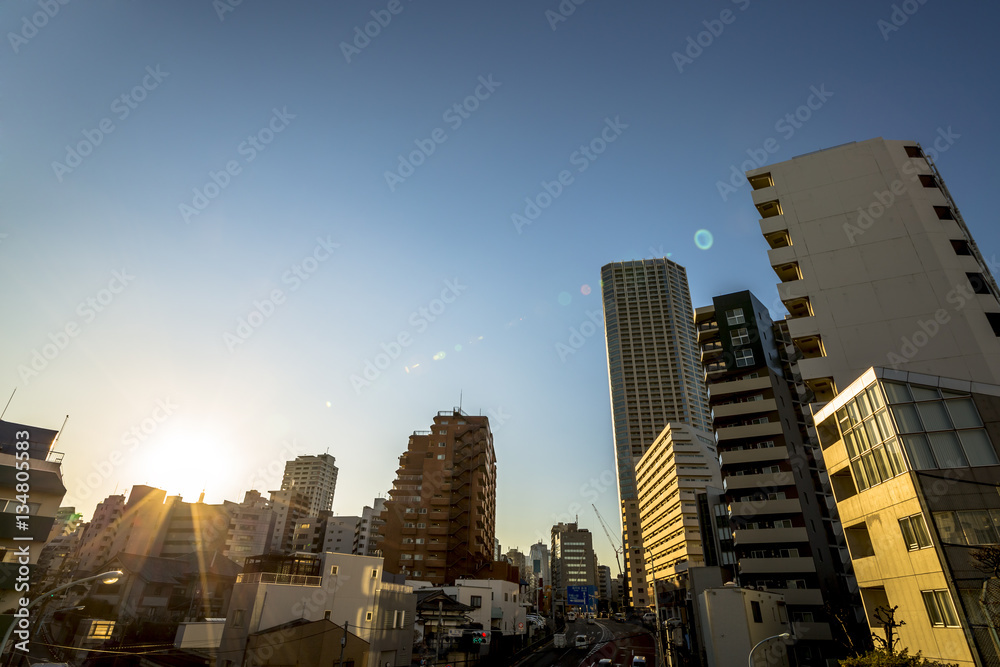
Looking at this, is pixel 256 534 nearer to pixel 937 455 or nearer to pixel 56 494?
pixel 56 494

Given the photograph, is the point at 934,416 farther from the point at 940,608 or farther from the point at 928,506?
the point at 940,608

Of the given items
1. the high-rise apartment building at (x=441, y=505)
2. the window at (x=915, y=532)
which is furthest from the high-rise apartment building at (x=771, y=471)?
the high-rise apartment building at (x=441, y=505)

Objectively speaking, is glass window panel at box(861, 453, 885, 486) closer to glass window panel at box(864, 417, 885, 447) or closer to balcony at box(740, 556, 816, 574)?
glass window panel at box(864, 417, 885, 447)

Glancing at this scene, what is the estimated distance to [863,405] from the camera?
2794cm

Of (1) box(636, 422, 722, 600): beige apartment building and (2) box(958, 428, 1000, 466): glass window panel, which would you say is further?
(1) box(636, 422, 722, 600): beige apartment building

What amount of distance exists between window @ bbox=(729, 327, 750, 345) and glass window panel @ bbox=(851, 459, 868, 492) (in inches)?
1447

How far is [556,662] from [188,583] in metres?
56.4

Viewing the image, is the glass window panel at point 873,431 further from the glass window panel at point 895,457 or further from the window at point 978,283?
the window at point 978,283

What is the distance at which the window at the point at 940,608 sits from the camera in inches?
845

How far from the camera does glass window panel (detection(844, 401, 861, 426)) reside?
28.6 meters

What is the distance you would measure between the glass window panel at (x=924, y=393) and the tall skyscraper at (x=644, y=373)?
139145 millimetres

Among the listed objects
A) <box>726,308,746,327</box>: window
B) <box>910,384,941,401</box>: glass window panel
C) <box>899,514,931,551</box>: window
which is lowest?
<box>899,514,931,551</box>: window

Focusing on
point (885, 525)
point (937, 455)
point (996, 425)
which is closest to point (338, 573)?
point (885, 525)

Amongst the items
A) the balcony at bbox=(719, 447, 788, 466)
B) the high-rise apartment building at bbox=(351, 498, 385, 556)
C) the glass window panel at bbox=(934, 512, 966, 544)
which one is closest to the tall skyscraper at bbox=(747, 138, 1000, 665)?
the glass window panel at bbox=(934, 512, 966, 544)
